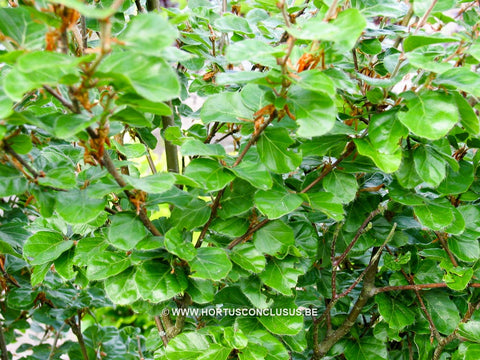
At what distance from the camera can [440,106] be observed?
58 centimetres

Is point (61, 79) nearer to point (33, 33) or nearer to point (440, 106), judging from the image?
point (33, 33)

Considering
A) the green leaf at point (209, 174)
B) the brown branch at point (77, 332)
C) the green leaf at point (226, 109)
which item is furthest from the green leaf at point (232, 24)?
the brown branch at point (77, 332)

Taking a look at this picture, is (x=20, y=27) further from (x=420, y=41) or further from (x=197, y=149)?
(x=420, y=41)

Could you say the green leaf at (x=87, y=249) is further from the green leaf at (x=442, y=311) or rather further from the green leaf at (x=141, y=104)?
the green leaf at (x=442, y=311)

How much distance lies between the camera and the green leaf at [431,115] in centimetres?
56

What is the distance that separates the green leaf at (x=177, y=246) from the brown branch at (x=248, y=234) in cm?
10

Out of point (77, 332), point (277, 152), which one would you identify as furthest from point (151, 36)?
point (77, 332)

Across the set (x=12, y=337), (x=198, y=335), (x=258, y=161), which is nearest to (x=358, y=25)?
(x=258, y=161)

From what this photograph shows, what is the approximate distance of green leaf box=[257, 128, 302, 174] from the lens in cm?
63

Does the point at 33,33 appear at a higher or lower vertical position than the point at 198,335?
higher

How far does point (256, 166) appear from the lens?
0.65 m

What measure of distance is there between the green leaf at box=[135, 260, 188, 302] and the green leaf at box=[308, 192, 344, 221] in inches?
8.9

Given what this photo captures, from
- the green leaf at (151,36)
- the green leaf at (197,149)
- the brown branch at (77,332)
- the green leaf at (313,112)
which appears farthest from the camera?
the brown branch at (77,332)

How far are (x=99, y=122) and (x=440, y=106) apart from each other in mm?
415
